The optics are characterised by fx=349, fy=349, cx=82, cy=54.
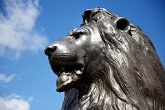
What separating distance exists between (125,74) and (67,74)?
67 cm

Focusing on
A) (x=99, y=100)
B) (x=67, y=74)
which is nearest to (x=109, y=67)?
(x=99, y=100)

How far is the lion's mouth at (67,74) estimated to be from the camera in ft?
12.8

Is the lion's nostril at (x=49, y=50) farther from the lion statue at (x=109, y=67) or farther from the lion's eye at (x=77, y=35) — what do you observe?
the lion's eye at (x=77, y=35)

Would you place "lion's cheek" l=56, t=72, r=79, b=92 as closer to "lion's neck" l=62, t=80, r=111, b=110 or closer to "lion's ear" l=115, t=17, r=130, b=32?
"lion's neck" l=62, t=80, r=111, b=110

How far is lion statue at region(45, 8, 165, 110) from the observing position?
374cm

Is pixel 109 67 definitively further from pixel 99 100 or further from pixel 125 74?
pixel 99 100

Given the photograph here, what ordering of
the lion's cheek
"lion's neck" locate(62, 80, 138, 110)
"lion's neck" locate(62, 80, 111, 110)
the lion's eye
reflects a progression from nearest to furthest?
"lion's neck" locate(62, 80, 138, 110), "lion's neck" locate(62, 80, 111, 110), the lion's cheek, the lion's eye

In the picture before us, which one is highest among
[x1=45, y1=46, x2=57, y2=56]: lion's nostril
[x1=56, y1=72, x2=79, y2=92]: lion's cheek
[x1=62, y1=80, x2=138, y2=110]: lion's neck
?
[x1=45, y1=46, x2=57, y2=56]: lion's nostril

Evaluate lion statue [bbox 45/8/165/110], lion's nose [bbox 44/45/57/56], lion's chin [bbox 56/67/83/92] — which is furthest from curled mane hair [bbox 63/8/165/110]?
lion's nose [bbox 44/45/57/56]

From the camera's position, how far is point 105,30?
4.08 metres

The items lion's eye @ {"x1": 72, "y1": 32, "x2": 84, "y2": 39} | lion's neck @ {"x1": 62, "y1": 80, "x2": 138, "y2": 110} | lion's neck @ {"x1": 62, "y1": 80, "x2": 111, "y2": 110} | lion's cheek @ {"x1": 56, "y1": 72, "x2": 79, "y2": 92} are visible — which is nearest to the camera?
lion's neck @ {"x1": 62, "y1": 80, "x2": 138, "y2": 110}

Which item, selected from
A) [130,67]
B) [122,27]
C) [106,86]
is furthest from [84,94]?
[122,27]

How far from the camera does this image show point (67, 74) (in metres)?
3.98

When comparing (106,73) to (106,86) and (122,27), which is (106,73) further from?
(122,27)
